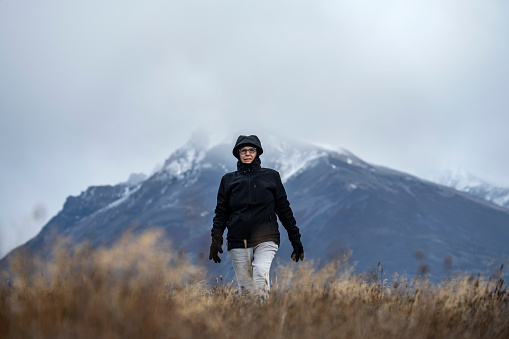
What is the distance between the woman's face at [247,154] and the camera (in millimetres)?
6832

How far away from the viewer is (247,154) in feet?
22.4

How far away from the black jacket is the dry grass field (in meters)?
1.71

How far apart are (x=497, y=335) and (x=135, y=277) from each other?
2957 millimetres

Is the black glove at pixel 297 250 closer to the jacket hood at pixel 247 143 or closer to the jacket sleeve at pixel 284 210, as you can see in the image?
the jacket sleeve at pixel 284 210

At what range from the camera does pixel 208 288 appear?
6.19 meters

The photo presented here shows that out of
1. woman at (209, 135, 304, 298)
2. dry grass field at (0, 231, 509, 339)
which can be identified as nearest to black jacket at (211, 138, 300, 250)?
woman at (209, 135, 304, 298)

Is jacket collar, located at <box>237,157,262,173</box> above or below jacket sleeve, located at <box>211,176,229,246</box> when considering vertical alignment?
above

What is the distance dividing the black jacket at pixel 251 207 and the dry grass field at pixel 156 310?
1709 mm

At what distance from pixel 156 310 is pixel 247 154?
3986mm

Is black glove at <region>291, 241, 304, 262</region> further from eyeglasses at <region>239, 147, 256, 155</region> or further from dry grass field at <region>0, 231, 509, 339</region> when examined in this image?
dry grass field at <region>0, 231, 509, 339</region>

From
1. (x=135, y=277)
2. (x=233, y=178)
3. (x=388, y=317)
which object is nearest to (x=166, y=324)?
(x=135, y=277)

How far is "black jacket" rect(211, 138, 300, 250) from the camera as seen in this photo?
654 centimetres

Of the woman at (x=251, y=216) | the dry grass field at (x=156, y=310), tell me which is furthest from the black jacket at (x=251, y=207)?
the dry grass field at (x=156, y=310)

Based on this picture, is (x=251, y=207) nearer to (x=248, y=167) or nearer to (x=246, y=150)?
(x=248, y=167)
